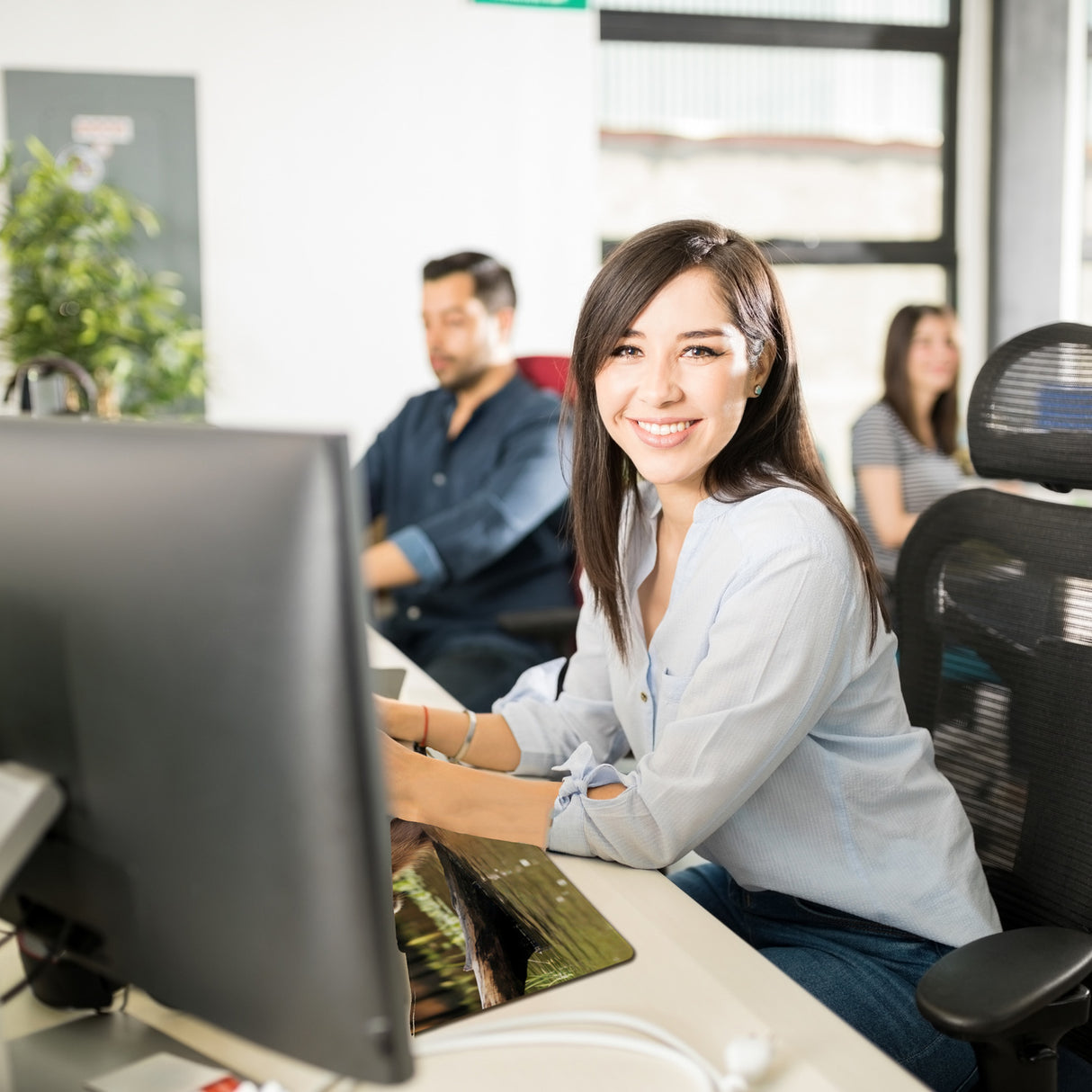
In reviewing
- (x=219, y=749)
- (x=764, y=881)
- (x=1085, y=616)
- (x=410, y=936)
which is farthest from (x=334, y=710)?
(x=1085, y=616)

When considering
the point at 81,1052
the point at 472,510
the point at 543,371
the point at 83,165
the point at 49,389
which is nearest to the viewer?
the point at 81,1052

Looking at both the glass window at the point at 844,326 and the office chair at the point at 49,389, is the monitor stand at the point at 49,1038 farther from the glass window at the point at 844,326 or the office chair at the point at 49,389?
the glass window at the point at 844,326

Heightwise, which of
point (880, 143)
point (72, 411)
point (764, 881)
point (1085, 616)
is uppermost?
Result: point (880, 143)

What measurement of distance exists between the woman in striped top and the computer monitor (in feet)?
8.00

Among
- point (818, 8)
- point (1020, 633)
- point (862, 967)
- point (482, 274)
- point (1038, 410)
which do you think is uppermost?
point (818, 8)

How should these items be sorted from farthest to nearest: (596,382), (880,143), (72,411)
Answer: (880,143)
(72,411)
(596,382)

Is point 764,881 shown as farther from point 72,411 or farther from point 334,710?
point 72,411

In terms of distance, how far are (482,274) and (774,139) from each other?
2.11 meters

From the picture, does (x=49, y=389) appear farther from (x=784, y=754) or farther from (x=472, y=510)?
(x=784, y=754)

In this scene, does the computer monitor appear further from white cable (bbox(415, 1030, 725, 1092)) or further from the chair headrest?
the chair headrest

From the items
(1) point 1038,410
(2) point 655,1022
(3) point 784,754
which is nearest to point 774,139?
(1) point 1038,410

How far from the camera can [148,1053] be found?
736mm

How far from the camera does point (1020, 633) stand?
3.94ft

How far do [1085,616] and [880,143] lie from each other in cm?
369
